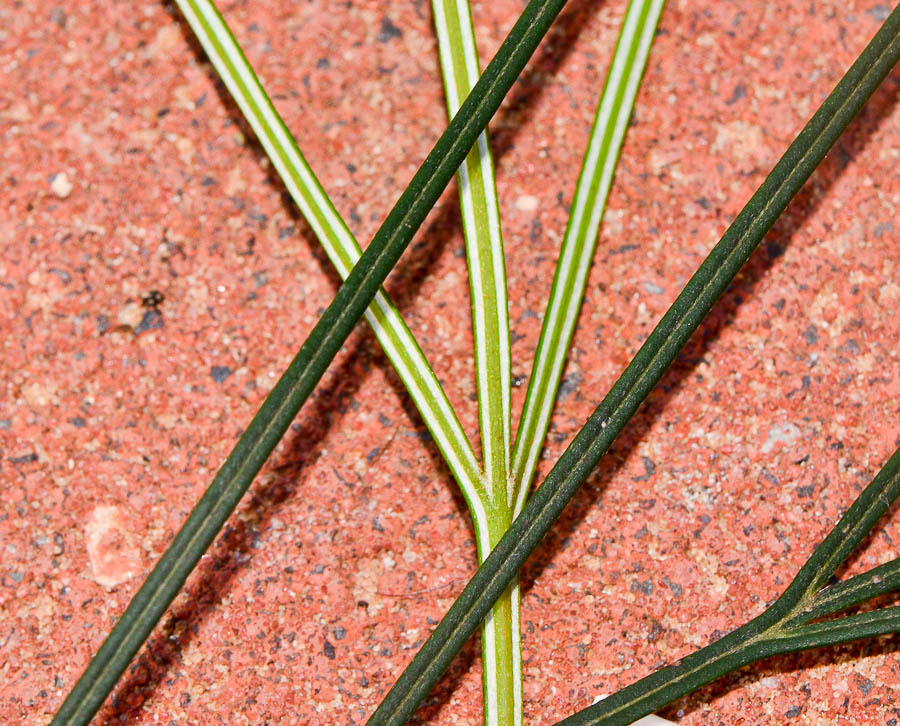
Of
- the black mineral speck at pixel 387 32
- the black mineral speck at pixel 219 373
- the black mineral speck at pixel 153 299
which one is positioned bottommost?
the black mineral speck at pixel 219 373

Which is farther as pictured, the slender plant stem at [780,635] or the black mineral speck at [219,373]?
the black mineral speck at [219,373]

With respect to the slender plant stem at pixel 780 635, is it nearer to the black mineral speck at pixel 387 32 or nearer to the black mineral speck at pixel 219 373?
the black mineral speck at pixel 219 373

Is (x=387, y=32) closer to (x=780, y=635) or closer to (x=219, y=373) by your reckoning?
(x=219, y=373)

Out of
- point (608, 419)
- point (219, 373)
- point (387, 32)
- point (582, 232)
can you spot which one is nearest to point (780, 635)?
point (608, 419)

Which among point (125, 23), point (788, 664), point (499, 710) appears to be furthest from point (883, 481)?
point (125, 23)

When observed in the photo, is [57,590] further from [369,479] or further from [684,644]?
[684,644]

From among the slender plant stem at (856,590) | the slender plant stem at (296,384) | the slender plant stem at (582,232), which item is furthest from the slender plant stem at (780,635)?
the slender plant stem at (296,384)
